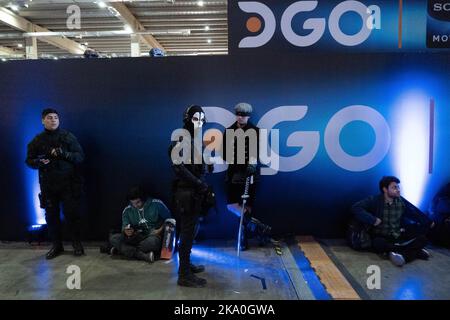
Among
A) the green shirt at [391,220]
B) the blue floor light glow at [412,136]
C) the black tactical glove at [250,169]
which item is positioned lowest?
the green shirt at [391,220]

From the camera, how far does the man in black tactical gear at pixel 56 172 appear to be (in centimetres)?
396

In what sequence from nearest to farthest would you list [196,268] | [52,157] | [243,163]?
[196,268], [52,157], [243,163]

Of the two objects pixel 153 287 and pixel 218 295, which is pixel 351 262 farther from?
pixel 153 287

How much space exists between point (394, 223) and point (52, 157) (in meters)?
3.95

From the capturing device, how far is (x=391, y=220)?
3979 mm

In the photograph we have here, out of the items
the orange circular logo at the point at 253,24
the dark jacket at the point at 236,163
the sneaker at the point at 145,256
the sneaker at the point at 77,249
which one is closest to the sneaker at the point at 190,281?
the sneaker at the point at 145,256

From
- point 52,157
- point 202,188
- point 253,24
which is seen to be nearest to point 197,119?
point 202,188

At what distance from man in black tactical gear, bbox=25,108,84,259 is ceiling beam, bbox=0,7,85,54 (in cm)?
488

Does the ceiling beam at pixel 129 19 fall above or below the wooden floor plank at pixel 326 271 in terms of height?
above

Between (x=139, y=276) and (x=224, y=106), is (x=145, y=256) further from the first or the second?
(x=224, y=106)

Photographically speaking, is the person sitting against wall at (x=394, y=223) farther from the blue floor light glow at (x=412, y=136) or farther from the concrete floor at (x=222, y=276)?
the blue floor light glow at (x=412, y=136)

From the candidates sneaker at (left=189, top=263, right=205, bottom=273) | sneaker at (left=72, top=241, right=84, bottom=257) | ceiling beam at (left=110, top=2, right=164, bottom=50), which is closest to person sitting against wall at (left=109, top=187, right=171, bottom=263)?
sneaker at (left=72, top=241, right=84, bottom=257)

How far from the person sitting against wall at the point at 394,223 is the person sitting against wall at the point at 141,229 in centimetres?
233
